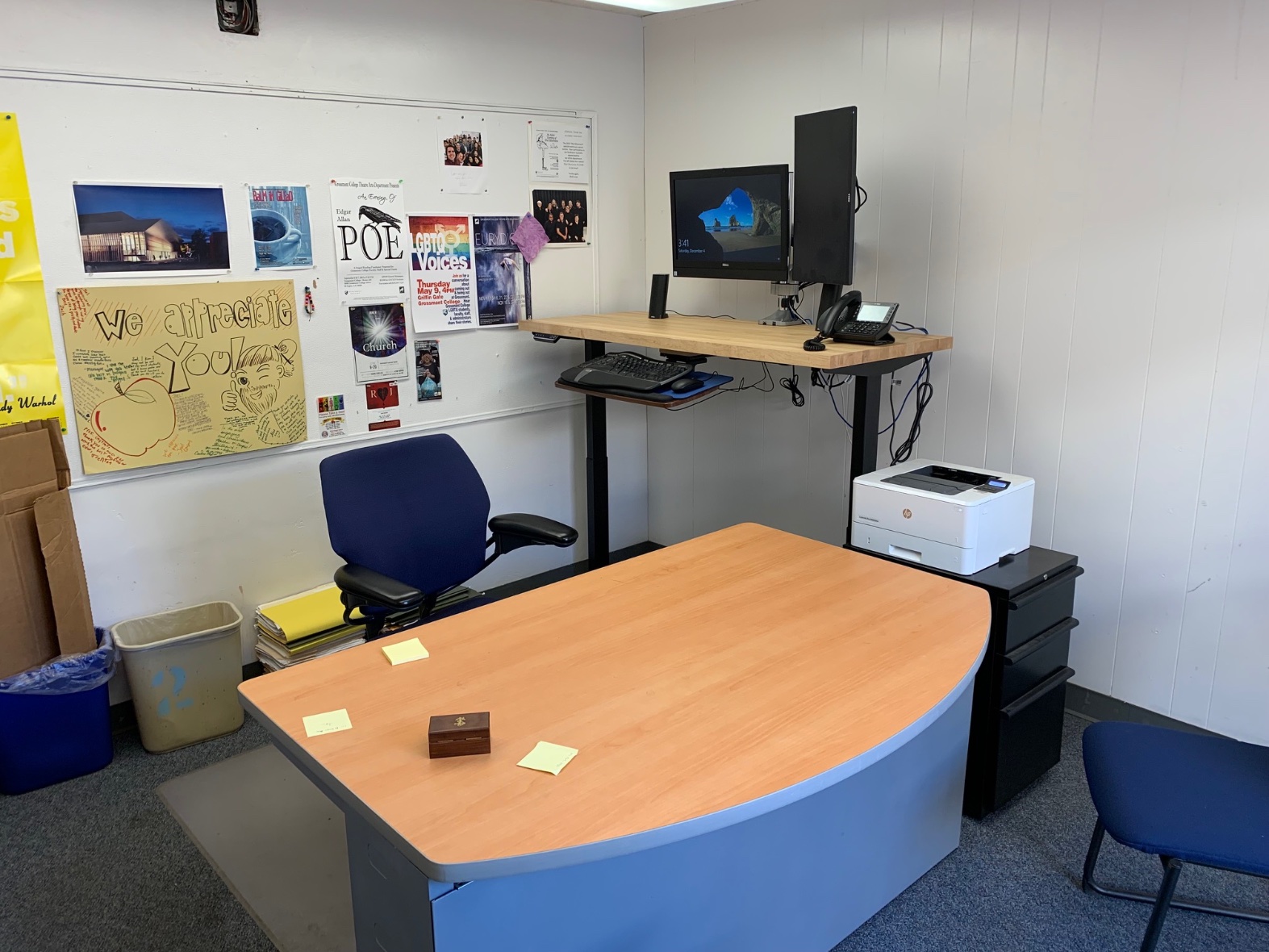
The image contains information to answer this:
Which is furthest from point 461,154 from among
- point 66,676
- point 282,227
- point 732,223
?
point 66,676

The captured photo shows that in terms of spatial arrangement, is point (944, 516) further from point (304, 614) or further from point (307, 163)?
point (307, 163)

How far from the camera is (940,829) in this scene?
2.36m

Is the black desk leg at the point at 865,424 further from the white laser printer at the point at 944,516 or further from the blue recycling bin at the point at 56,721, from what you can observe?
the blue recycling bin at the point at 56,721

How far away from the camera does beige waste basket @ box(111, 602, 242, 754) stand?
293 cm

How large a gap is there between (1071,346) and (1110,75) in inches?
31.1

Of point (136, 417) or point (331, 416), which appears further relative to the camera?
point (331, 416)

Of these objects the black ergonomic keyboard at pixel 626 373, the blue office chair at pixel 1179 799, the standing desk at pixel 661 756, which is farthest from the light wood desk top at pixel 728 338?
the blue office chair at pixel 1179 799

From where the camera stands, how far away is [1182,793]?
1.88 m

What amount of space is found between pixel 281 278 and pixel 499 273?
907mm

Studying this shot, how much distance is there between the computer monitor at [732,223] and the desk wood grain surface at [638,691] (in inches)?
55.8

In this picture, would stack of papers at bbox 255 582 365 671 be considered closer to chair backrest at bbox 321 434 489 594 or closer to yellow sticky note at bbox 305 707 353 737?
chair backrest at bbox 321 434 489 594

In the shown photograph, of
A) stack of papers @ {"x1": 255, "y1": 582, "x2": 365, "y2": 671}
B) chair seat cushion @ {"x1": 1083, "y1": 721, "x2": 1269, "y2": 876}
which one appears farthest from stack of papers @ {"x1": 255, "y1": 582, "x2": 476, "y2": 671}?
chair seat cushion @ {"x1": 1083, "y1": 721, "x2": 1269, "y2": 876}

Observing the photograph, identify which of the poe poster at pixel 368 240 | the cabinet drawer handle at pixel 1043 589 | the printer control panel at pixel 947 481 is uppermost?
the poe poster at pixel 368 240

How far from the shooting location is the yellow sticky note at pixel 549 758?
1.49 m
